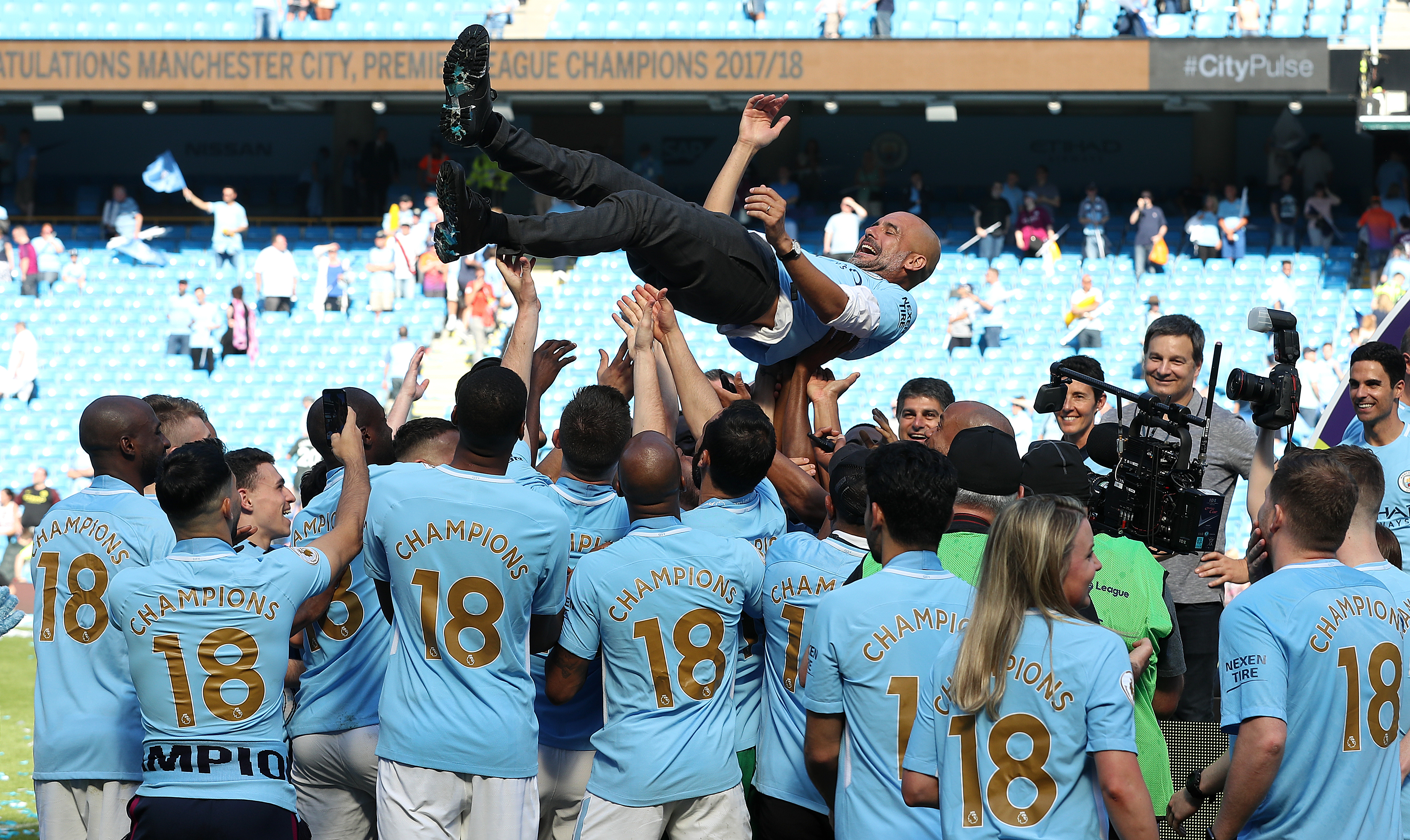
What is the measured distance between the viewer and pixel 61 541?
436 centimetres

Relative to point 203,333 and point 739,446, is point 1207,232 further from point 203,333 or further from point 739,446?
point 739,446

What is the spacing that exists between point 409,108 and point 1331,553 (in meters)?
20.6

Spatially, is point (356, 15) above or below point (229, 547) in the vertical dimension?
above

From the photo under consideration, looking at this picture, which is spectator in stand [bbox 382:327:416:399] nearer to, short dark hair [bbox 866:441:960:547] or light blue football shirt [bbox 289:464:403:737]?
light blue football shirt [bbox 289:464:403:737]

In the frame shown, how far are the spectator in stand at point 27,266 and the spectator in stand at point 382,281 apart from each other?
5060 millimetres

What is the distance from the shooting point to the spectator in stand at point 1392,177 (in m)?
17.9

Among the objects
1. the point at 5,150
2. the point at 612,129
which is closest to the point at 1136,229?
the point at 612,129

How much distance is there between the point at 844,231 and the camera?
1747 centimetres

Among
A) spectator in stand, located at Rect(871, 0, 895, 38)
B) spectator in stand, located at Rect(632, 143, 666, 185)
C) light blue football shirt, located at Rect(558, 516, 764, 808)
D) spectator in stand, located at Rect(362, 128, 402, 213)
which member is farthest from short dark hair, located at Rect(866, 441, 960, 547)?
spectator in stand, located at Rect(362, 128, 402, 213)

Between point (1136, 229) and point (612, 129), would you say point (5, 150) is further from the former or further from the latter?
point (1136, 229)

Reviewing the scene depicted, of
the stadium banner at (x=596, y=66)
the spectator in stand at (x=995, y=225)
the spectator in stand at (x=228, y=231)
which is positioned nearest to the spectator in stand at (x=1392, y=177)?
the stadium banner at (x=596, y=66)

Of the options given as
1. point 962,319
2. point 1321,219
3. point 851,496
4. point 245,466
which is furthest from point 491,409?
point 1321,219

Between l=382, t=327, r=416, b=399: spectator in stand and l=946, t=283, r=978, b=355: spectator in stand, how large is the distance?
21.5ft

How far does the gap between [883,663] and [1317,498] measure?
3.84 ft
